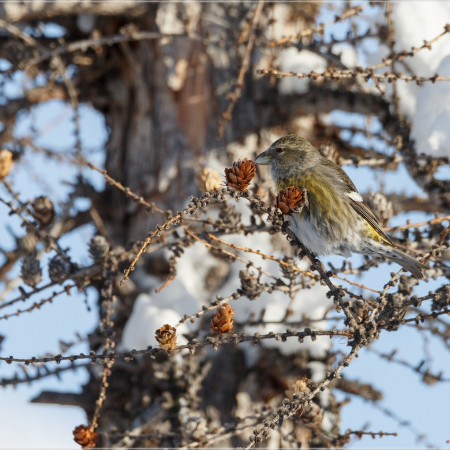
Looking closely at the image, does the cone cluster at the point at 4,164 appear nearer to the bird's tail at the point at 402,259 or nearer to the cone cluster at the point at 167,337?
the cone cluster at the point at 167,337

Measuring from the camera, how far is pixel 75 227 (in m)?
4.14

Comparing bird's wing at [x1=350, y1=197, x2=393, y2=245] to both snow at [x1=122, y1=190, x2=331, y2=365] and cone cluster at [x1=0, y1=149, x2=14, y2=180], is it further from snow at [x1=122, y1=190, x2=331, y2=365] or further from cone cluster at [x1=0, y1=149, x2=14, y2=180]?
cone cluster at [x1=0, y1=149, x2=14, y2=180]

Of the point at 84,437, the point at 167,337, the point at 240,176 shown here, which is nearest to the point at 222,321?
the point at 167,337

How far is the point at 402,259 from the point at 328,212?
37 cm

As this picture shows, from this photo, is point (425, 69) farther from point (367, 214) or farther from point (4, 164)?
point (4, 164)

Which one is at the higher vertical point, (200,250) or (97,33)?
(97,33)

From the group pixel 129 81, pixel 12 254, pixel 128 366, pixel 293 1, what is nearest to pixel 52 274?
pixel 128 366

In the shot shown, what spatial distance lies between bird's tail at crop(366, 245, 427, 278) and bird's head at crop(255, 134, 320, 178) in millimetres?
478

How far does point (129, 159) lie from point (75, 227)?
56 centimetres

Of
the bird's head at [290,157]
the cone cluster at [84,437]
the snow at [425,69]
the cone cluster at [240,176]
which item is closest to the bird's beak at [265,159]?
the bird's head at [290,157]

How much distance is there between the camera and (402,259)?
248 centimetres

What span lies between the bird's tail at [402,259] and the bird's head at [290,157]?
478mm

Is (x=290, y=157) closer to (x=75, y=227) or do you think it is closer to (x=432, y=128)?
→ (x=432, y=128)

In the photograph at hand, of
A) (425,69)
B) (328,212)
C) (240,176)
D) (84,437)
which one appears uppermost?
(425,69)
